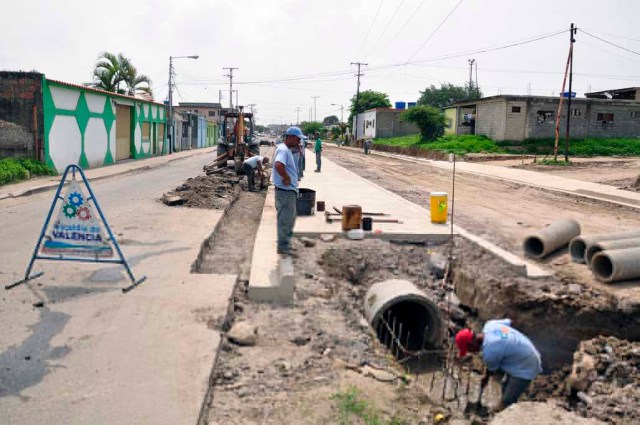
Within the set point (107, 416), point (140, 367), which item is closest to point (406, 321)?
point (140, 367)

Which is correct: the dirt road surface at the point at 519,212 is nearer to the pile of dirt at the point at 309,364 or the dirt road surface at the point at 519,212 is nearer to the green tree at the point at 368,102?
the pile of dirt at the point at 309,364

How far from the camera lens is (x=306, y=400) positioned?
4445 millimetres

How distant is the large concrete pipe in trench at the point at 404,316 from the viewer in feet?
22.5

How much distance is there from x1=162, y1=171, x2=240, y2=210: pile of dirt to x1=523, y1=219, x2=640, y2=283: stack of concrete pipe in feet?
23.9

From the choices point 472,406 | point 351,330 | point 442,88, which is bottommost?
point 472,406

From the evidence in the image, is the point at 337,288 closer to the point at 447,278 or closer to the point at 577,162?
the point at 447,278

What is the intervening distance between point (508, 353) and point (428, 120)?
45.1m

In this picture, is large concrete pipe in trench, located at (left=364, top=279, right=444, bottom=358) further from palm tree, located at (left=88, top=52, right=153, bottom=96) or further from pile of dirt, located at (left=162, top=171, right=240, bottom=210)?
palm tree, located at (left=88, top=52, right=153, bottom=96)

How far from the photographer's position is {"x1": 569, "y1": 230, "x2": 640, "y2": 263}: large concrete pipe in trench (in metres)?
8.15

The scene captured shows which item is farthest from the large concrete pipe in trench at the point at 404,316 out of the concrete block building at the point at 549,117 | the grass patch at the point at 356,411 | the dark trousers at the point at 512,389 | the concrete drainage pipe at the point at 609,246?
the concrete block building at the point at 549,117

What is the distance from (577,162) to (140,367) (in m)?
32.3

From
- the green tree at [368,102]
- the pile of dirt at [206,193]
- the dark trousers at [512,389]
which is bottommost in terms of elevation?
the dark trousers at [512,389]

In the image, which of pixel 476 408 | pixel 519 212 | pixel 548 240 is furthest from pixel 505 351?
pixel 519 212

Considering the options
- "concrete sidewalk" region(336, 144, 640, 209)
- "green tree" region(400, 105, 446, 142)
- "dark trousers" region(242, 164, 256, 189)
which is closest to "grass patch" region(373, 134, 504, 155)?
"green tree" region(400, 105, 446, 142)
